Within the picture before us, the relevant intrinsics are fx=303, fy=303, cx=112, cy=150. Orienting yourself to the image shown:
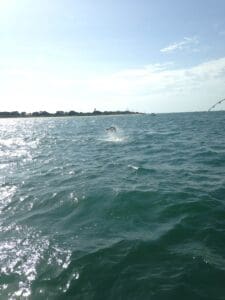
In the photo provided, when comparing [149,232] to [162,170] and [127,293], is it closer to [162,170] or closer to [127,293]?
[127,293]

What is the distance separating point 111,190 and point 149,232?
5.42 metres

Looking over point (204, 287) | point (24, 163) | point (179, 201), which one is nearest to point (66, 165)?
point (24, 163)

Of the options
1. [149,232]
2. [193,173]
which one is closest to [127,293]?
[149,232]

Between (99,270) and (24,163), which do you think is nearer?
(99,270)

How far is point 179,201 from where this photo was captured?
43.0 ft

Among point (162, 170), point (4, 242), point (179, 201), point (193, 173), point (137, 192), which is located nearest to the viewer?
point (4, 242)

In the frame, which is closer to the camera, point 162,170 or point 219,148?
point 162,170

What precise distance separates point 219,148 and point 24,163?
1766cm

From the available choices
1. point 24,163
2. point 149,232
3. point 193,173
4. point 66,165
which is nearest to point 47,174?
point 66,165

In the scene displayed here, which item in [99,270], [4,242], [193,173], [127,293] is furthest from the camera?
[193,173]

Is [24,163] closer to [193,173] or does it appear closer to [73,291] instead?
[193,173]

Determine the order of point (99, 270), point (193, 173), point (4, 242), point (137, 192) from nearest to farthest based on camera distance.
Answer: point (99, 270)
point (4, 242)
point (137, 192)
point (193, 173)

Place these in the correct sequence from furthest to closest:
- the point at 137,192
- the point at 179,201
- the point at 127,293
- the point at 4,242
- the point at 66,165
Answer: the point at 66,165, the point at 137,192, the point at 179,201, the point at 4,242, the point at 127,293

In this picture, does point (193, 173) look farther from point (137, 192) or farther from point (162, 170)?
point (137, 192)
